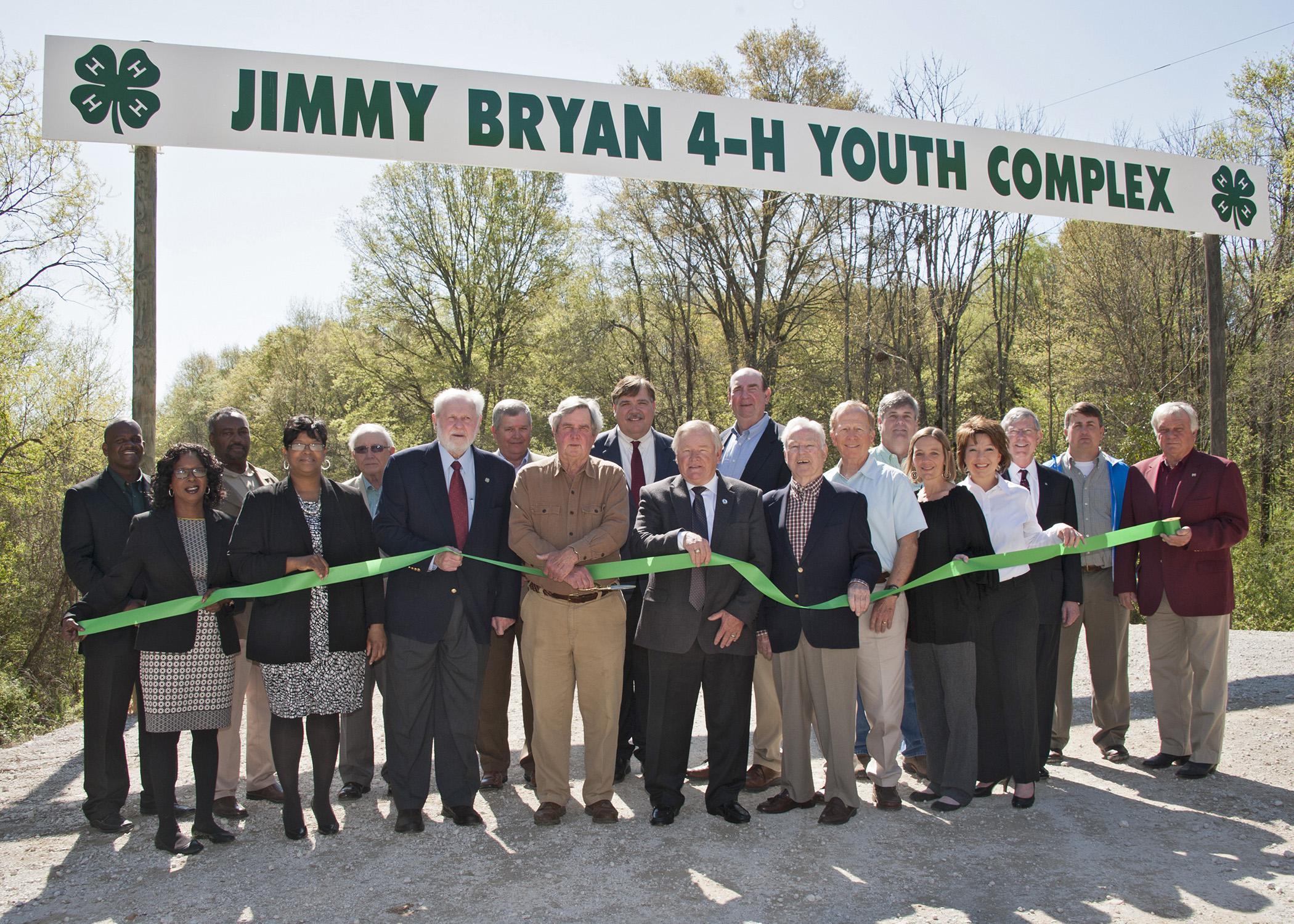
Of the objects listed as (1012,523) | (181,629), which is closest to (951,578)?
(1012,523)

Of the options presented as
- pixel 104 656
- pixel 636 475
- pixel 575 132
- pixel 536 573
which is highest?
pixel 575 132

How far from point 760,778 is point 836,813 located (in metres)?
0.75

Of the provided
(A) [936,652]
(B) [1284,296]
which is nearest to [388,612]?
(A) [936,652]

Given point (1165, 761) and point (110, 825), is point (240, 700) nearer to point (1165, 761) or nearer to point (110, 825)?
point (110, 825)

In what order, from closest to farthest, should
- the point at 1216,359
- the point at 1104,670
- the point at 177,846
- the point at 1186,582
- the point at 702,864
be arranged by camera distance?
1. the point at 702,864
2. the point at 177,846
3. the point at 1186,582
4. the point at 1104,670
5. the point at 1216,359

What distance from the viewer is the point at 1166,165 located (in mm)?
7910

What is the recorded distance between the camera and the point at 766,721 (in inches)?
212

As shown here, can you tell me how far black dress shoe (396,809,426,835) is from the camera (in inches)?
176

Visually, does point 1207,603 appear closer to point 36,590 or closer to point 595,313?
point 36,590

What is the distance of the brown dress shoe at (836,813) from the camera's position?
4484 mm

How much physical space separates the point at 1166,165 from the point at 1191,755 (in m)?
5.12

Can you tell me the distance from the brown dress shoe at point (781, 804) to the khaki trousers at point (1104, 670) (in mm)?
1891

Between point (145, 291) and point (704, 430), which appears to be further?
point (145, 291)

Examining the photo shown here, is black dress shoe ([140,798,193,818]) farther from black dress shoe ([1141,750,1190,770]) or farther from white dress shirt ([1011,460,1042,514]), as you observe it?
black dress shoe ([1141,750,1190,770])
